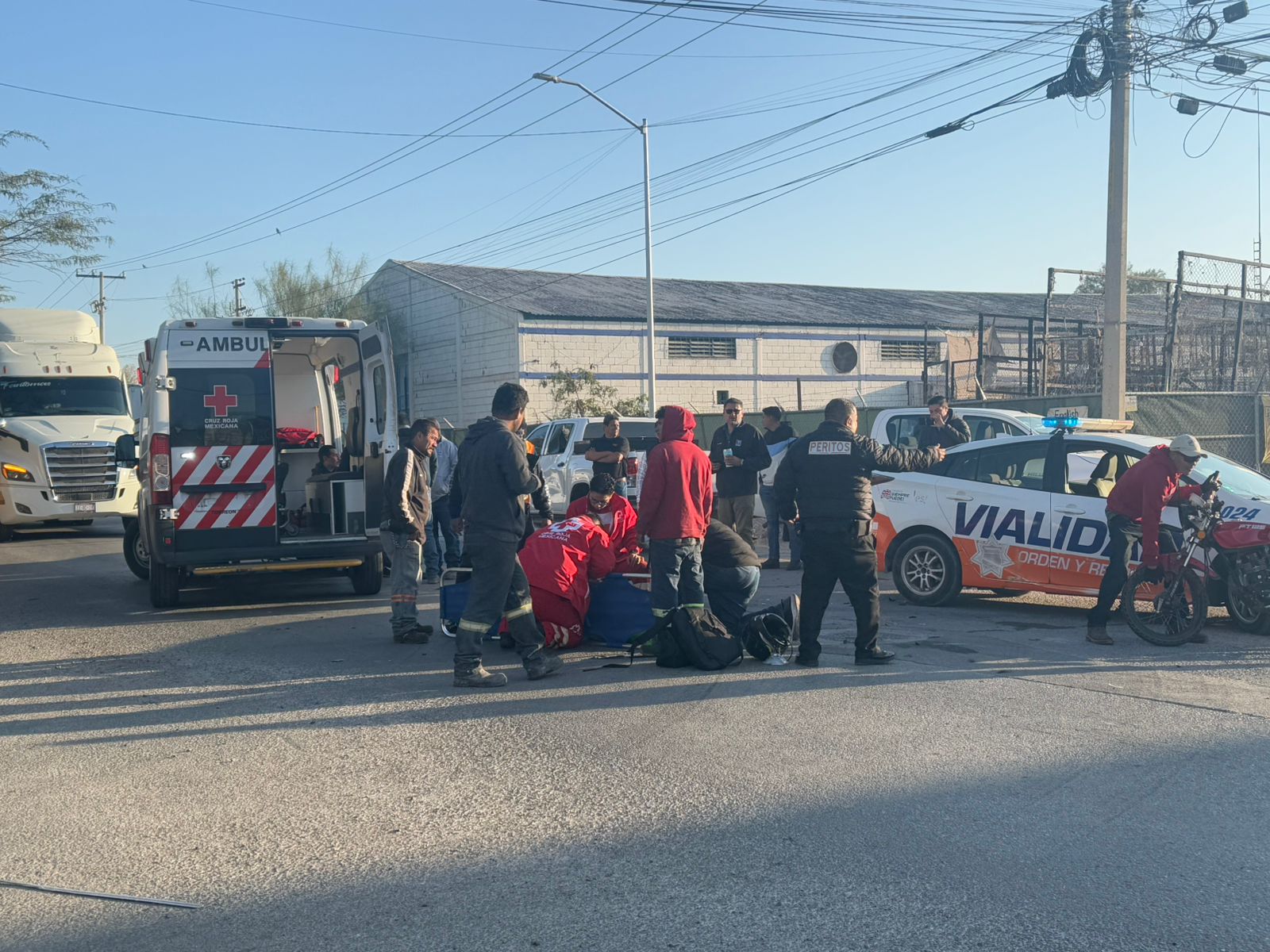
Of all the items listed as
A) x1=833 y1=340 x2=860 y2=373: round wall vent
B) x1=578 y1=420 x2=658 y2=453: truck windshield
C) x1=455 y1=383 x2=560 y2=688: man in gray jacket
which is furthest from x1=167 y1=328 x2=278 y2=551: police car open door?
x1=833 y1=340 x2=860 y2=373: round wall vent

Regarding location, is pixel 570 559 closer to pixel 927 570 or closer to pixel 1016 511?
pixel 927 570

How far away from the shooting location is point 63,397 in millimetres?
19344

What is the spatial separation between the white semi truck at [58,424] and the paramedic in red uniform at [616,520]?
34.9 ft

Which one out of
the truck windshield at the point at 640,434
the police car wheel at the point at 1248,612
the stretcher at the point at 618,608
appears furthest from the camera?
the truck windshield at the point at 640,434

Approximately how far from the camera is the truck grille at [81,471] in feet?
59.1

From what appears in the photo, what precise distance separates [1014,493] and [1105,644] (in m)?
1.99

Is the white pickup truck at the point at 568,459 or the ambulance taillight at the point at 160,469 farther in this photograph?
the white pickup truck at the point at 568,459

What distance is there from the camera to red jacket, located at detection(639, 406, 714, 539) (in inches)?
315

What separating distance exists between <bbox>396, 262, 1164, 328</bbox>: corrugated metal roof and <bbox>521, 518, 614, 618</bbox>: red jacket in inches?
1003

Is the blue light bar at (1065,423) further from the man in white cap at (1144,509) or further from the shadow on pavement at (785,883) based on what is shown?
the shadow on pavement at (785,883)

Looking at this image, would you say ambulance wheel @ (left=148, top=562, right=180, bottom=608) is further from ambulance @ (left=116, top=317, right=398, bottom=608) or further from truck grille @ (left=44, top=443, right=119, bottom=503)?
truck grille @ (left=44, top=443, right=119, bottom=503)

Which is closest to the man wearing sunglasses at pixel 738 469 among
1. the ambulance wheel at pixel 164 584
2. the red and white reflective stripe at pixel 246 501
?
the red and white reflective stripe at pixel 246 501

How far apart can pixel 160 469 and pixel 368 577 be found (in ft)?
7.76

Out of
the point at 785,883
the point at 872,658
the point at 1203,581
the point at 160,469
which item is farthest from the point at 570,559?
the point at 1203,581
